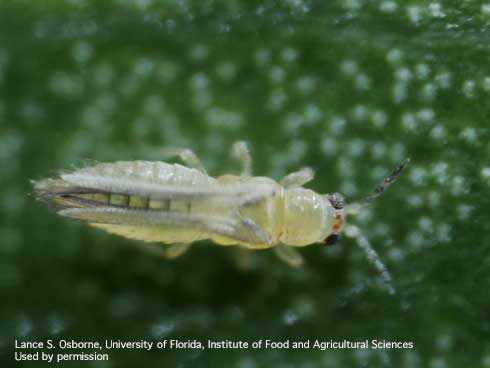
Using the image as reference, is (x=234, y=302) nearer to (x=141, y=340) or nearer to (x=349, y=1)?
(x=141, y=340)

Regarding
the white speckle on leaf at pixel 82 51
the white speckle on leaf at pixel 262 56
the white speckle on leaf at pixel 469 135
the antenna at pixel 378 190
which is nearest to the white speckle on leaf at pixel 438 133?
the white speckle on leaf at pixel 469 135

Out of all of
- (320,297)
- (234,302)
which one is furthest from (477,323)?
(234,302)

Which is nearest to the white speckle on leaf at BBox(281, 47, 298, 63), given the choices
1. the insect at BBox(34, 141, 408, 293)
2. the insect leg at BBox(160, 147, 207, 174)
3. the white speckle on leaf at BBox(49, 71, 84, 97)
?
the insect at BBox(34, 141, 408, 293)

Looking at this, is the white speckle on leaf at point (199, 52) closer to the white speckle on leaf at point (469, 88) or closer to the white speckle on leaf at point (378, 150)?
the white speckle on leaf at point (378, 150)

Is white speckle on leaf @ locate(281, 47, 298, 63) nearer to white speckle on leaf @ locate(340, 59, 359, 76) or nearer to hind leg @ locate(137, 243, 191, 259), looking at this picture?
white speckle on leaf @ locate(340, 59, 359, 76)

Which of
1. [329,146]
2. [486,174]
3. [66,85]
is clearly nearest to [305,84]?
[329,146]
